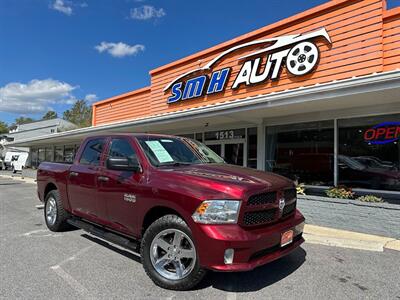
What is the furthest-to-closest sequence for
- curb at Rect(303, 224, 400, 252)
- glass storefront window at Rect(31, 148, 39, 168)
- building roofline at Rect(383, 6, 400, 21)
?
glass storefront window at Rect(31, 148, 39, 168) < building roofline at Rect(383, 6, 400, 21) < curb at Rect(303, 224, 400, 252)

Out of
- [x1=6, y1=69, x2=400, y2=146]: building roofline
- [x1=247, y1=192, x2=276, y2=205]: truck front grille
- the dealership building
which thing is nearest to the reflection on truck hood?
[x1=247, y1=192, x2=276, y2=205]: truck front grille

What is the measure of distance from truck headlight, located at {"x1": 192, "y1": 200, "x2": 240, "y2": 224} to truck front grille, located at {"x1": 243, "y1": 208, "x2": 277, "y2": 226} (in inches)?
5.8

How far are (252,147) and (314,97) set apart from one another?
4.32 m

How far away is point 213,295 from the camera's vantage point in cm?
380

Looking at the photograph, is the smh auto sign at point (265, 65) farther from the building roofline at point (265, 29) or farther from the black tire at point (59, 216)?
the black tire at point (59, 216)

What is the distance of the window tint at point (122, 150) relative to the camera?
4863 millimetres

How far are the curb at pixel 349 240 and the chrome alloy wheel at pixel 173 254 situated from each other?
3.33 meters

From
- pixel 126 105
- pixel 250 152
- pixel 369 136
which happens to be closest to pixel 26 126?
pixel 126 105

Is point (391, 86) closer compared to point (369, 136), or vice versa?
point (391, 86)

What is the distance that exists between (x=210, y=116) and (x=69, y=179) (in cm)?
517

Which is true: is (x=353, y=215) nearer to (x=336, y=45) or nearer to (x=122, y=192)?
(x=336, y=45)

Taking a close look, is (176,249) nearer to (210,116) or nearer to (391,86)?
(391,86)

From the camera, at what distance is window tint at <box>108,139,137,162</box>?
4863 mm

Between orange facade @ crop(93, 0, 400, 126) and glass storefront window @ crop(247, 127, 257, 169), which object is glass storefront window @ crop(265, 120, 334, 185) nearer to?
glass storefront window @ crop(247, 127, 257, 169)
